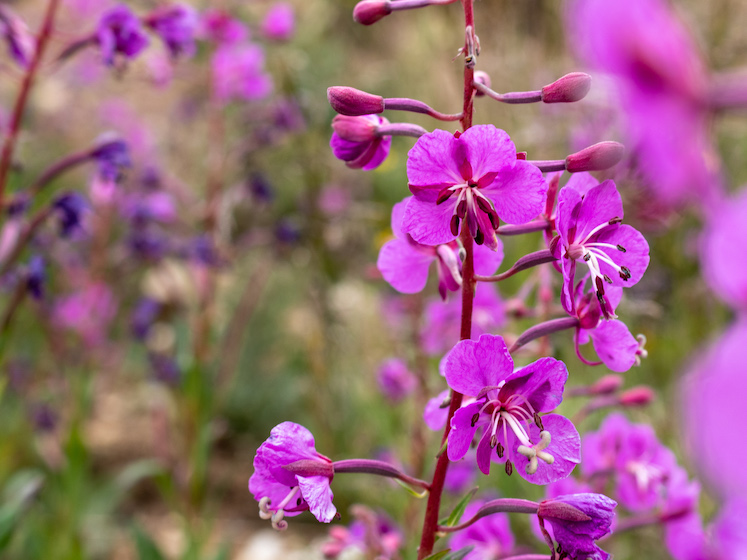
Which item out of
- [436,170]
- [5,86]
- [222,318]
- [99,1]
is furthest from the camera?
[5,86]

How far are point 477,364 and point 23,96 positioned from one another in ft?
4.56

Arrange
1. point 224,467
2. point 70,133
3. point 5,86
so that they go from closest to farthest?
point 224,467, point 70,133, point 5,86

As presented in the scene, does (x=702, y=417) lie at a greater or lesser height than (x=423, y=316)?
greater

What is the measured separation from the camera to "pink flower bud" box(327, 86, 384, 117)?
96 centimetres

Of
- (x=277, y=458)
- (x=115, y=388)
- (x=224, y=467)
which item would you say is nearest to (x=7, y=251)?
(x=277, y=458)

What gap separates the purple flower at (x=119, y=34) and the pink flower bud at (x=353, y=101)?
0.98m

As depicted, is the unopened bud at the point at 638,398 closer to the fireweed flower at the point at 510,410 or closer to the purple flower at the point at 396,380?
the fireweed flower at the point at 510,410

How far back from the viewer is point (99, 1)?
16.6 feet

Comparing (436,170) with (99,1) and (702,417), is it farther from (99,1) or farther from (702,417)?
(99,1)

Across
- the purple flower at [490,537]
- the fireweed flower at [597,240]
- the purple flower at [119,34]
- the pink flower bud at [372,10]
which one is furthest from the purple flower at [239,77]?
the fireweed flower at [597,240]

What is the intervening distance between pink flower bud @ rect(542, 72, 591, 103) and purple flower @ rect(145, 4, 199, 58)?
1.26 meters

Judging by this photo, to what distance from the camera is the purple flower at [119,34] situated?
1.69 meters

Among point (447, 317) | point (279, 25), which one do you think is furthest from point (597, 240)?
point (279, 25)

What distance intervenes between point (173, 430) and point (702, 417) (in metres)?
3.09
